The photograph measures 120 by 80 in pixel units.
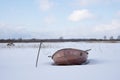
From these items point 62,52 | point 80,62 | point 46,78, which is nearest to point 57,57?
point 62,52

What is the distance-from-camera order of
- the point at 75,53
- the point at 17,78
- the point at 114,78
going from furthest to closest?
the point at 75,53, the point at 17,78, the point at 114,78

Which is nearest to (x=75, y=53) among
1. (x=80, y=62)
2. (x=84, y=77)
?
(x=80, y=62)

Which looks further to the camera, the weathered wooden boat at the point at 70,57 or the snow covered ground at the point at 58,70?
the weathered wooden boat at the point at 70,57

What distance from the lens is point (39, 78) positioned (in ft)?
20.5

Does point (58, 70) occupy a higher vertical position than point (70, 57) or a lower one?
lower

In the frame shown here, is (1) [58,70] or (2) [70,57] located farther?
(2) [70,57]

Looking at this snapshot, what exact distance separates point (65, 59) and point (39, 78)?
4.32 metres

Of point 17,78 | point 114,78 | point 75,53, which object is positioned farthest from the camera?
point 75,53

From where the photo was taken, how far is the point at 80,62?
34.8 feet

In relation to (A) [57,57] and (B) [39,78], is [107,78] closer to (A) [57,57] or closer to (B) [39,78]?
(B) [39,78]

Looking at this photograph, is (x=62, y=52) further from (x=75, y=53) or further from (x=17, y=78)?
(x=17, y=78)

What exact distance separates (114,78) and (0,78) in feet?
11.1

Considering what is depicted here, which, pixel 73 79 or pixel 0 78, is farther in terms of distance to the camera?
pixel 0 78

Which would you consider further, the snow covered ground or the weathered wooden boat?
the weathered wooden boat
